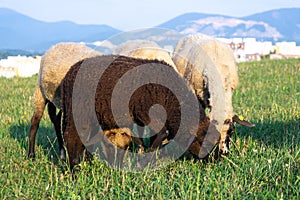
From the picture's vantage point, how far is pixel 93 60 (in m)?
4.37

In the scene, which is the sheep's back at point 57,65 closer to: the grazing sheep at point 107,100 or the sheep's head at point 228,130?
the grazing sheep at point 107,100

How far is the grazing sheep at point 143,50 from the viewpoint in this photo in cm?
620

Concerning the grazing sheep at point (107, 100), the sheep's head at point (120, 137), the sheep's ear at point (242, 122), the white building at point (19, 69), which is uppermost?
the grazing sheep at point (107, 100)

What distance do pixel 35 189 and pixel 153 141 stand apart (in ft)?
4.48

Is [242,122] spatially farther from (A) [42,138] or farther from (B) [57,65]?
(A) [42,138]

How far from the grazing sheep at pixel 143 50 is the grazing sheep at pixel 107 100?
1.73 meters

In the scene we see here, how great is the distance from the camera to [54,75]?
17.9 ft

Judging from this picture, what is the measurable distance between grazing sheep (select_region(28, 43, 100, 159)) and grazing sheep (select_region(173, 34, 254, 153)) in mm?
1531

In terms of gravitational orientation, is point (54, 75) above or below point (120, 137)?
above

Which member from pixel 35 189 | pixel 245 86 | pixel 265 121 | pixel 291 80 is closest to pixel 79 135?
pixel 35 189

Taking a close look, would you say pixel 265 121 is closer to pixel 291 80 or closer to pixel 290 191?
pixel 290 191

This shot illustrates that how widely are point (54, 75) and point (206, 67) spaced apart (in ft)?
7.03

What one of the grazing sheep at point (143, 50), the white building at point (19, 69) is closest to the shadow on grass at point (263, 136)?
the grazing sheep at point (143, 50)

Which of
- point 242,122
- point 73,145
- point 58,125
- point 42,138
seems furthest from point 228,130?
point 42,138
